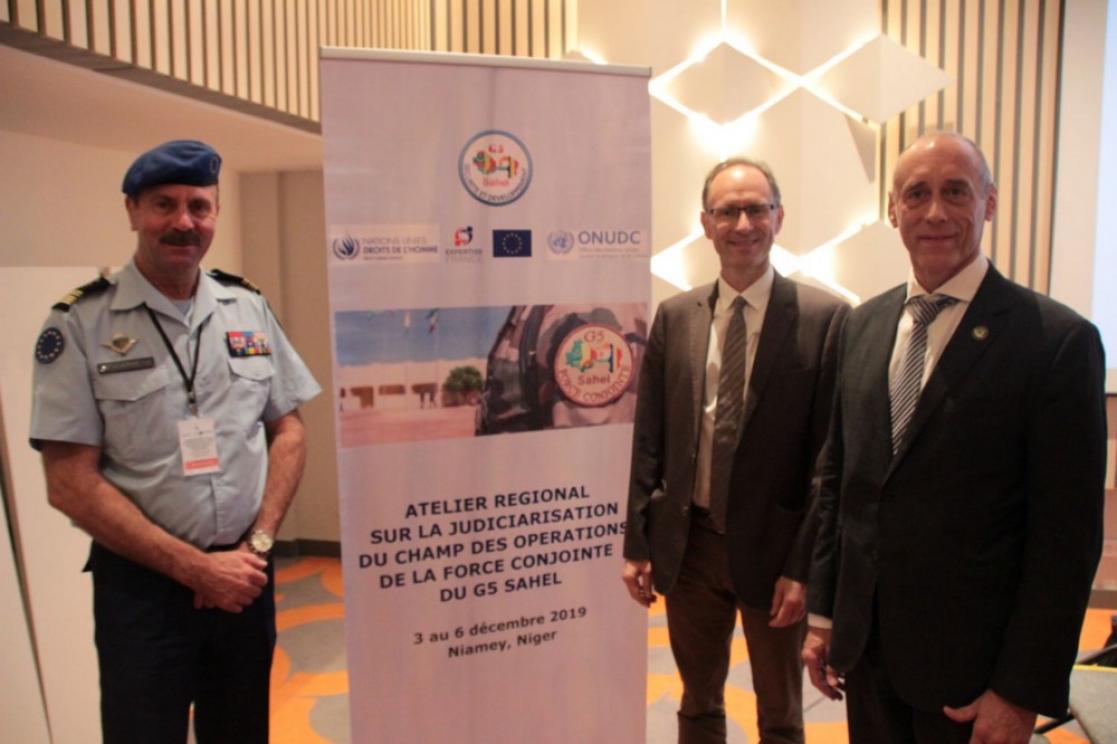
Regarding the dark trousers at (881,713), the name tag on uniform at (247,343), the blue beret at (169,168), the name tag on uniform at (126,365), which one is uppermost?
the blue beret at (169,168)

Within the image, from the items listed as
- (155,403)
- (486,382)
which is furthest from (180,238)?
(486,382)

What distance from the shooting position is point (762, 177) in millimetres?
2117

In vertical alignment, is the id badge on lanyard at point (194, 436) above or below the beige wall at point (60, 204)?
below

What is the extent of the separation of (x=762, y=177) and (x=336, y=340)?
121 cm

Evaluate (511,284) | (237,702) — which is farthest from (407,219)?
(237,702)

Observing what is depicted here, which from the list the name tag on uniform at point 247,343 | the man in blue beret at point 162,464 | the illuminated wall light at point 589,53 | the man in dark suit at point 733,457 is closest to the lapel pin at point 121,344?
the man in blue beret at point 162,464

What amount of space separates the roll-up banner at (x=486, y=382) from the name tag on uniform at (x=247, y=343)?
189 millimetres

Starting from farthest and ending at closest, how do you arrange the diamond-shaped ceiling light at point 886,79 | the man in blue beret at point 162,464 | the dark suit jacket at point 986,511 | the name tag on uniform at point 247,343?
the diamond-shaped ceiling light at point 886,79 < the name tag on uniform at point 247,343 < the man in blue beret at point 162,464 < the dark suit jacket at point 986,511

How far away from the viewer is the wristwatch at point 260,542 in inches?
79.0

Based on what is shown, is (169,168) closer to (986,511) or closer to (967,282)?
(967,282)

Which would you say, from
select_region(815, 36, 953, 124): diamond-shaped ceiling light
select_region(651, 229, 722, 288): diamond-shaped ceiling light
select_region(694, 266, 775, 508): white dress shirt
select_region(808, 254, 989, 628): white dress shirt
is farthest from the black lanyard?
select_region(815, 36, 953, 124): diamond-shaped ceiling light

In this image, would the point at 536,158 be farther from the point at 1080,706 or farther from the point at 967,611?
the point at 1080,706

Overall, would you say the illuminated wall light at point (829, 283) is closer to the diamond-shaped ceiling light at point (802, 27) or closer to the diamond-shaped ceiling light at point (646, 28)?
the diamond-shaped ceiling light at point (802, 27)

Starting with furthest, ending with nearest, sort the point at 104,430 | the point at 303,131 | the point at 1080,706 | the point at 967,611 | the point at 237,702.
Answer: the point at 303,131 < the point at 1080,706 < the point at 237,702 < the point at 104,430 < the point at 967,611
